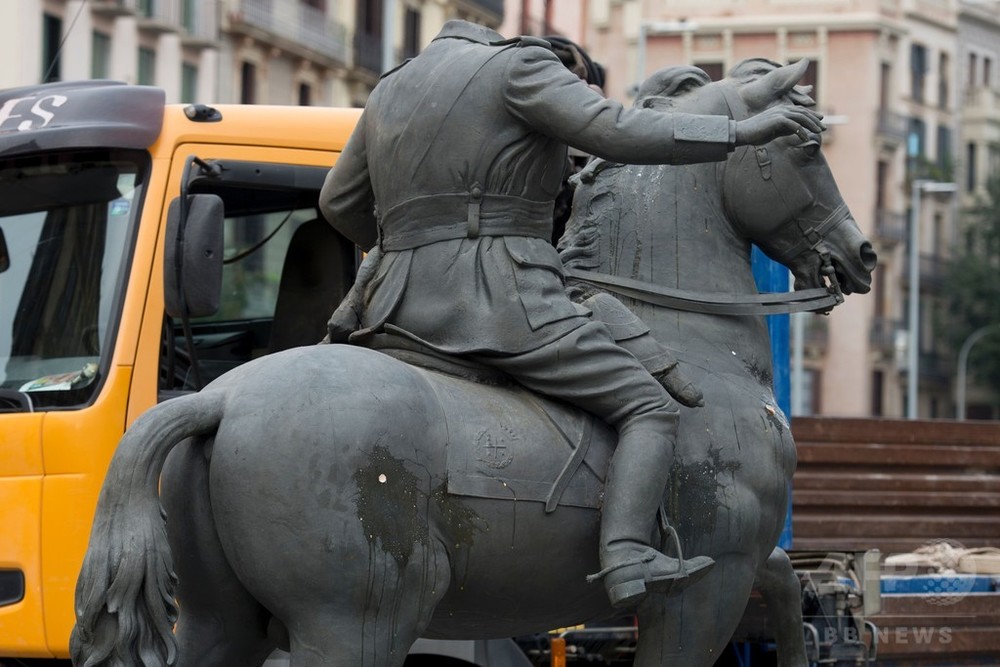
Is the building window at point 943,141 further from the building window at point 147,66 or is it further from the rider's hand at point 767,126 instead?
the rider's hand at point 767,126

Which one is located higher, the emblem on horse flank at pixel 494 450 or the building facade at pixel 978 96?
the building facade at pixel 978 96

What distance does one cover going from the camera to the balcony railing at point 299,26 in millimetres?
42469

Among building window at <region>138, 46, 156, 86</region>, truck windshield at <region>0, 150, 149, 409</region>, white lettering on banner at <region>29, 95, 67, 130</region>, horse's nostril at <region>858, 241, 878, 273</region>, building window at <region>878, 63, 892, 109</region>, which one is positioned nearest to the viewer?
horse's nostril at <region>858, 241, 878, 273</region>

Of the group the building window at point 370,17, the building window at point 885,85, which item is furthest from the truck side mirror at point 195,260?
the building window at point 885,85

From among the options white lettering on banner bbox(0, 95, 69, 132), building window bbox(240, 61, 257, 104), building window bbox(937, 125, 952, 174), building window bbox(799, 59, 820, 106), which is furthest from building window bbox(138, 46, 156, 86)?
building window bbox(937, 125, 952, 174)

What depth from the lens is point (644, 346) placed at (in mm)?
5723

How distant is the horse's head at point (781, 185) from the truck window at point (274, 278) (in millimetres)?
2264

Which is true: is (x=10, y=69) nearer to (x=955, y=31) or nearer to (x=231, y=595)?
(x=231, y=595)

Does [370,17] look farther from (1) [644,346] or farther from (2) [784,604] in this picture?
(1) [644,346]

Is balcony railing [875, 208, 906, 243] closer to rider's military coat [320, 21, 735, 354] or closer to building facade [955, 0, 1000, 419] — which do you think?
building facade [955, 0, 1000, 419]

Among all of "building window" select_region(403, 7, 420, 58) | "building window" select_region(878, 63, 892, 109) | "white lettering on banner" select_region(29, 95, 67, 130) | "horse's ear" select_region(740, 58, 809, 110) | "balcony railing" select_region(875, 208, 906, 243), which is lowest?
"horse's ear" select_region(740, 58, 809, 110)

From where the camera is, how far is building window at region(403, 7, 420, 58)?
48625 mm

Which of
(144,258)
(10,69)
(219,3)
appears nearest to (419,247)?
(144,258)

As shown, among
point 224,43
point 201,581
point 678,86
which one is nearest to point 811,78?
point 224,43
